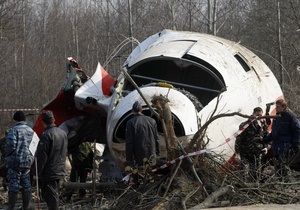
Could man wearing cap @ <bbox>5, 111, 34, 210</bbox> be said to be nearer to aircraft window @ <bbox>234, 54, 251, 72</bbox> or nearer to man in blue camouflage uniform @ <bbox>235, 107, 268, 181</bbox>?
man in blue camouflage uniform @ <bbox>235, 107, 268, 181</bbox>

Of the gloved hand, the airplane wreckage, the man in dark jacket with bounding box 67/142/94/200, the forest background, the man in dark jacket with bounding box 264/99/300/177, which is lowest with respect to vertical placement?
the man in dark jacket with bounding box 67/142/94/200

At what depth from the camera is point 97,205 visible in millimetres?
9133

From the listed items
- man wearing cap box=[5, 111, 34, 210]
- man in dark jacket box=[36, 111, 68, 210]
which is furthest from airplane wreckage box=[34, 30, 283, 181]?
man wearing cap box=[5, 111, 34, 210]

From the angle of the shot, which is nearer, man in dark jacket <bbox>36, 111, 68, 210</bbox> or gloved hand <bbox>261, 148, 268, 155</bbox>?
man in dark jacket <bbox>36, 111, 68, 210</bbox>

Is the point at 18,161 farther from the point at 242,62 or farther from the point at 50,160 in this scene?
the point at 242,62

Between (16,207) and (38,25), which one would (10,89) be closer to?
(16,207)

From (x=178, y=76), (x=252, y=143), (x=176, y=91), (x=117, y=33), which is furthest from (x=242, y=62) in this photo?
(x=117, y=33)

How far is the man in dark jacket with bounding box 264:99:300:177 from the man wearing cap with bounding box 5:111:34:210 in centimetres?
384

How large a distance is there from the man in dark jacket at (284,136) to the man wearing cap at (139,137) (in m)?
1.97

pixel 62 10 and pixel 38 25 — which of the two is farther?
pixel 62 10

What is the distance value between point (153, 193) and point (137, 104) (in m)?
1.44

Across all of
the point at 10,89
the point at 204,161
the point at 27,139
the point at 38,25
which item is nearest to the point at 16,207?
the point at 27,139

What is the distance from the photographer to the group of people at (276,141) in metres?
9.19

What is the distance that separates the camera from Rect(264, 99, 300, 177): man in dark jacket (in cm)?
923
